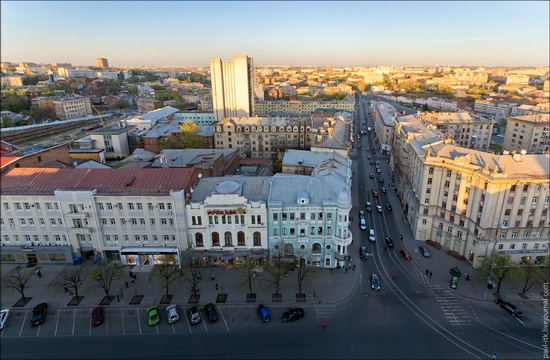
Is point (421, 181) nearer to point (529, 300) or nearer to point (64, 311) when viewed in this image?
point (529, 300)

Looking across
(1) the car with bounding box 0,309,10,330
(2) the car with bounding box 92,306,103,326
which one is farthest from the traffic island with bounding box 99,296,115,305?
(1) the car with bounding box 0,309,10,330

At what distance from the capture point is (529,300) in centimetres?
4556

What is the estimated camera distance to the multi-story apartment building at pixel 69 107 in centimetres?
18100

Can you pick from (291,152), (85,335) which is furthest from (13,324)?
(291,152)

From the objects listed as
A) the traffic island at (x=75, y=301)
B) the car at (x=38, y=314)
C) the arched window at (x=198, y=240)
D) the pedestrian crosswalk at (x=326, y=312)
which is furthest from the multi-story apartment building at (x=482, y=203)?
the car at (x=38, y=314)

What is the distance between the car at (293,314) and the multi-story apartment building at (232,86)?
12212cm

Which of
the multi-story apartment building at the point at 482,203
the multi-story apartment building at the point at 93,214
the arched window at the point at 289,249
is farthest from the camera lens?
the arched window at the point at 289,249

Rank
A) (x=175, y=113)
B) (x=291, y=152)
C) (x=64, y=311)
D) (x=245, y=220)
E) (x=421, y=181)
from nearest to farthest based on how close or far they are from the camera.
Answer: (x=64, y=311) → (x=245, y=220) → (x=421, y=181) → (x=291, y=152) → (x=175, y=113)

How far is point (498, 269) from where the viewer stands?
→ 45.3m

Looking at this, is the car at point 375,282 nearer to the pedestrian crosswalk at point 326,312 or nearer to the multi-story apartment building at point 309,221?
the multi-story apartment building at point 309,221

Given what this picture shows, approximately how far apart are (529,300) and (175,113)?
5977 inches

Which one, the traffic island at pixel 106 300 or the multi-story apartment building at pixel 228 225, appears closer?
the traffic island at pixel 106 300

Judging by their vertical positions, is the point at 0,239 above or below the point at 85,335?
above

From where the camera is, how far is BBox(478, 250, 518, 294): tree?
4456 cm
